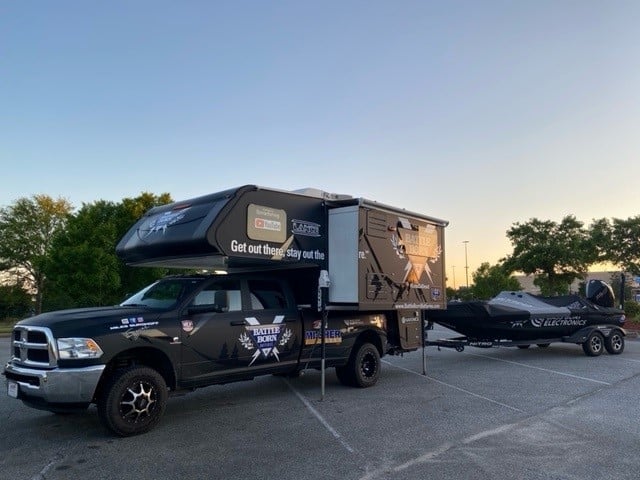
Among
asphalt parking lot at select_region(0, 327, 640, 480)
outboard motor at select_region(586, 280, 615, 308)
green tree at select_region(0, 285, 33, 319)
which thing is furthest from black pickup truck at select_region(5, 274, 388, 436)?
green tree at select_region(0, 285, 33, 319)

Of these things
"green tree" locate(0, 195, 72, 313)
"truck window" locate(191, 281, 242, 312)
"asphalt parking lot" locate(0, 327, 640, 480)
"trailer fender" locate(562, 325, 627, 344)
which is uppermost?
"green tree" locate(0, 195, 72, 313)

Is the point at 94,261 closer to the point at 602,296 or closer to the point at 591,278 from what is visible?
the point at 602,296

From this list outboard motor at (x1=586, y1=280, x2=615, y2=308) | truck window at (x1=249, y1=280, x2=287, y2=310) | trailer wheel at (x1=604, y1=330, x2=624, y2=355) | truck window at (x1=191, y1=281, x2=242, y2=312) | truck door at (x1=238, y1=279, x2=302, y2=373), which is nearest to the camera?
truck window at (x1=191, y1=281, x2=242, y2=312)

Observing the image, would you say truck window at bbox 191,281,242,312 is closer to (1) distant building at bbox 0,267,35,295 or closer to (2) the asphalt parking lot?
(2) the asphalt parking lot

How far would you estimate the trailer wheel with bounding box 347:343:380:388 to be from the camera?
30.2ft

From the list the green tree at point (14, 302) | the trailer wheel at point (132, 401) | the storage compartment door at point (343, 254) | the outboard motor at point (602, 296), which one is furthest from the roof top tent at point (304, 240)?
the green tree at point (14, 302)

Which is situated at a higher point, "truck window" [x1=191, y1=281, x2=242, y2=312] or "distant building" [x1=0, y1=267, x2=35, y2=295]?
"distant building" [x1=0, y1=267, x2=35, y2=295]

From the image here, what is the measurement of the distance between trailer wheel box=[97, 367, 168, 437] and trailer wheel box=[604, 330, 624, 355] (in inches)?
494

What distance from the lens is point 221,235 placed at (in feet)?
22.9

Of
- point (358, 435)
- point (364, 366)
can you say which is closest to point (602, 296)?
point (364, 366)

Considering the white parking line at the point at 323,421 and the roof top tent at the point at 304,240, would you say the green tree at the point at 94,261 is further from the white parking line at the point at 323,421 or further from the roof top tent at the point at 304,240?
the white parking line at the point at 323,421

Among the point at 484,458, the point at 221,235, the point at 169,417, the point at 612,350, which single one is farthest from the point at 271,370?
the point at 612,350

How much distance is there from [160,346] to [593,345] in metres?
11.9

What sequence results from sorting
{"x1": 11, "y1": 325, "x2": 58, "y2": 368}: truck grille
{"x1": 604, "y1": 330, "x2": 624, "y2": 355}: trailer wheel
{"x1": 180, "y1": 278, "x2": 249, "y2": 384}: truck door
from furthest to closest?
{"x1": 604, "y1": 330, "x2": 624, "y2": 355}: trailer wheel < {"x1": 180, "y1": 278, "x2": 249, "y2": 384}: truck door < {"x1": 11, "y1": 325, "x2": 58, "y2": 368}: truck grille
